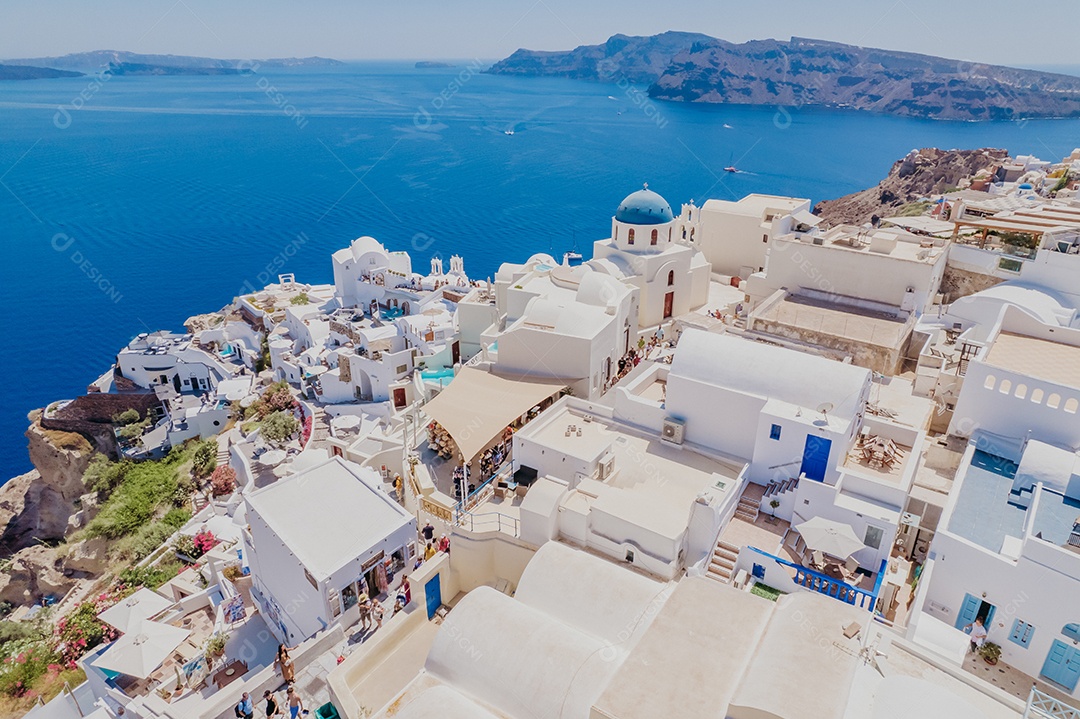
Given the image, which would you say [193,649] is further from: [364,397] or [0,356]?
[0,356]

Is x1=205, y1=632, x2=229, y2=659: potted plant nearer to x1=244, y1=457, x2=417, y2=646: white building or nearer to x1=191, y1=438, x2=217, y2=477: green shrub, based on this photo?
x1=244, y1=457, x2=417, y2=646: white building

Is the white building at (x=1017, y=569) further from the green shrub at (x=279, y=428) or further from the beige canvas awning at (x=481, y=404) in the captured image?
the green shrub at (x=279, y=428)

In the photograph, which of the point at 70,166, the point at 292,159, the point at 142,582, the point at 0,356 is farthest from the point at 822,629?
the point at 70,166

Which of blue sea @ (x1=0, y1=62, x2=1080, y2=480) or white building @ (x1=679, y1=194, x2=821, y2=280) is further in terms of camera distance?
blue sea @ (x1=0, y1=62, x2=1080, y2=480)

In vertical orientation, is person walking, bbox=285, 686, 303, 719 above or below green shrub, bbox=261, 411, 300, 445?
above

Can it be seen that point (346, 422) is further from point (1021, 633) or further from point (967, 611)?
point (1021, 633)

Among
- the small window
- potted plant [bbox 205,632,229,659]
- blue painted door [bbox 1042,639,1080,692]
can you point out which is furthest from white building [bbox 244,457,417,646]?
blue painted door [bbox 1042,639,1080,692]

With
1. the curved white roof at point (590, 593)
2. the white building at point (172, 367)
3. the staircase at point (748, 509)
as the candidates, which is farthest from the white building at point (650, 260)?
the white building at point (172, 367)
